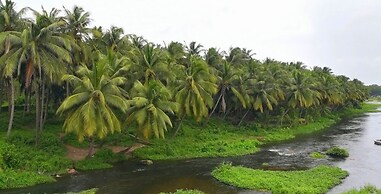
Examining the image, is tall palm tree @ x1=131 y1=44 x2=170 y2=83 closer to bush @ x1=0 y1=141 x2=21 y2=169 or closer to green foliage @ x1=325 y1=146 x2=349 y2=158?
bush @ x1=0 y1=141 x2=21 y2=169

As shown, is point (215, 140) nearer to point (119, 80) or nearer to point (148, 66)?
point (148, 66)

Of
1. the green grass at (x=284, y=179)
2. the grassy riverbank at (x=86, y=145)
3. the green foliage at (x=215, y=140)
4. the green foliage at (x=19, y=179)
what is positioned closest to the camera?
the green grass at (x=284, y=179)

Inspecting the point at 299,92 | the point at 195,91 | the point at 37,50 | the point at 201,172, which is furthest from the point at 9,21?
the point at 299,92

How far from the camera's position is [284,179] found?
30.8m

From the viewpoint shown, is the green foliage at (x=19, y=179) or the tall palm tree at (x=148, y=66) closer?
the green foliage at (x=19, y=179)

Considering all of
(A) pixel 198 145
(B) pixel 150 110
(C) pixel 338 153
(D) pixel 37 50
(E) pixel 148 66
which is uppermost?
(D) pixel 37 50

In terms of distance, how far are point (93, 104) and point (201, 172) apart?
11.2m

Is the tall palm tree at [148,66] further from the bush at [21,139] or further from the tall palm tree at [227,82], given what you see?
the tall palm tree at [227,82]

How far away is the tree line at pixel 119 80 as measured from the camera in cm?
3416

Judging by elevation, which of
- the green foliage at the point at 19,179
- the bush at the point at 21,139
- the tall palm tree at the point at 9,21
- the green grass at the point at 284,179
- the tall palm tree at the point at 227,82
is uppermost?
the tall palm tree at the point at 9,21

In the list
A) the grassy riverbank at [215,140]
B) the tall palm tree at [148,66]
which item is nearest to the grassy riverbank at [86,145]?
the grassy riverbank at [215,140]

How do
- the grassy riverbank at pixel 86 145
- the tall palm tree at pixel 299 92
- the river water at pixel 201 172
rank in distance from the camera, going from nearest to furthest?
the river water at pixel 201 172 → the grassy riverbank at pixel 86 145 → the tall palm tree at pixel 299 92

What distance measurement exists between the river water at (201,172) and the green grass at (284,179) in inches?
31.3

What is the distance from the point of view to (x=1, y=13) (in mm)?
36344
